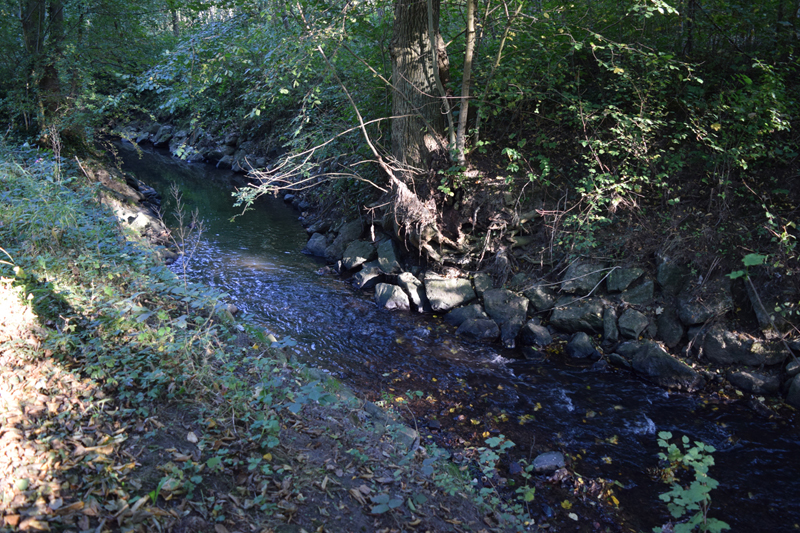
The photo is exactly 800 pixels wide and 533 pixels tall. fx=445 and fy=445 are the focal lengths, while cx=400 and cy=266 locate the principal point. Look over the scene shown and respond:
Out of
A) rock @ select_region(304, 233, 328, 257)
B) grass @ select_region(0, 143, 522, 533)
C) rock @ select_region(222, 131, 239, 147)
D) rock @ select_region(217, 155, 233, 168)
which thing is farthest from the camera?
rock @ select_region(222, 131, 239, 147)

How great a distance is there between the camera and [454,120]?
8.68 metres

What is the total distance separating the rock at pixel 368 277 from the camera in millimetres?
8891

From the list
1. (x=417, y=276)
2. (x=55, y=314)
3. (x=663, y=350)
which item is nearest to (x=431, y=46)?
(x=417, y=276)

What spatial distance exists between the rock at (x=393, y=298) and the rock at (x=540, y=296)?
2.13 metres

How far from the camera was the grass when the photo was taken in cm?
255

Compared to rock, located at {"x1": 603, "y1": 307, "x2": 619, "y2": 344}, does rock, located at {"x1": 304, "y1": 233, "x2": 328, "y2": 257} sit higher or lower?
lower

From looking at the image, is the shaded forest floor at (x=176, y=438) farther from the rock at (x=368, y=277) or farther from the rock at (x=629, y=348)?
the rock at (x=368, y=277)

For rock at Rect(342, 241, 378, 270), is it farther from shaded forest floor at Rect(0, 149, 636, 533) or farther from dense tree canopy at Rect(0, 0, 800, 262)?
shaded forest floor at Rect(0, 149, 636, 533)

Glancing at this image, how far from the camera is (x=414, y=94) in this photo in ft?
27.5

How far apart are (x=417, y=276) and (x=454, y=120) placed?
3.13 m

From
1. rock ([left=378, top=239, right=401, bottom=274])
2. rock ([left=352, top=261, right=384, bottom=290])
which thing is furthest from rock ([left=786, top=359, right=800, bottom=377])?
rock ([left=352, top=261, right=384, bottom=290])

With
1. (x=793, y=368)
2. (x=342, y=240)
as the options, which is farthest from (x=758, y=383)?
(x=342, y=240)

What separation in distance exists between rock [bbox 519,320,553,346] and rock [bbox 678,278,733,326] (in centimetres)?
186

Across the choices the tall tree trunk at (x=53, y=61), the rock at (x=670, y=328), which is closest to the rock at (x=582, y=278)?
the rock at (x=670, y=328)
